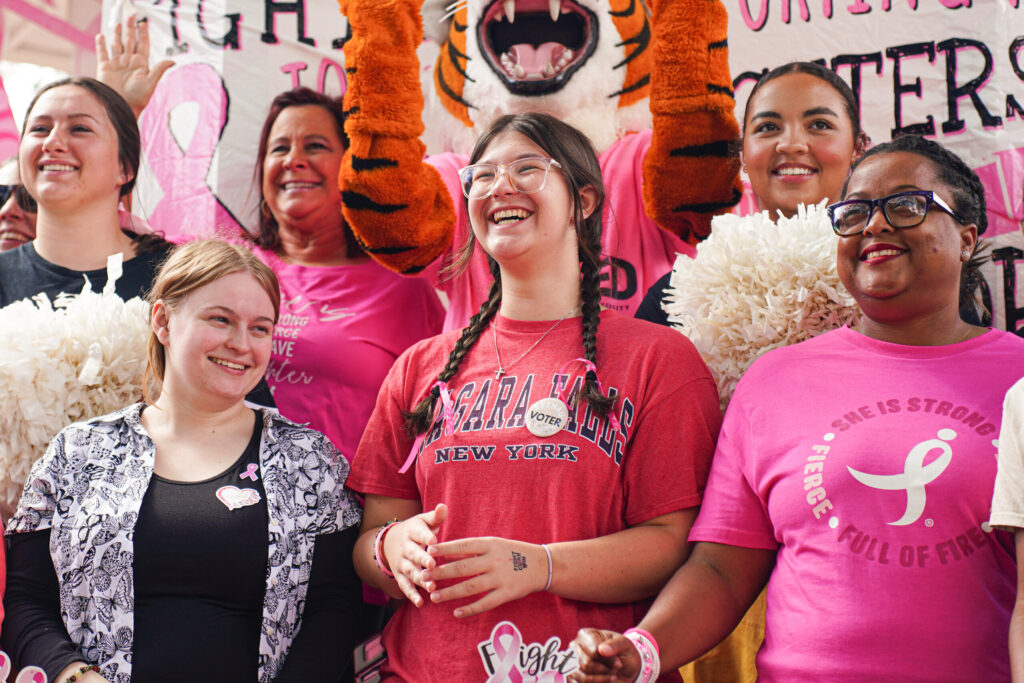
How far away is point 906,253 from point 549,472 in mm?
716

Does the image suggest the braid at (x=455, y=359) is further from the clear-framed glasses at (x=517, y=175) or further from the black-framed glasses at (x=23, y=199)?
the black-framed glasses at (x=23, y=199)

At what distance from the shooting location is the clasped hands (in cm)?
158

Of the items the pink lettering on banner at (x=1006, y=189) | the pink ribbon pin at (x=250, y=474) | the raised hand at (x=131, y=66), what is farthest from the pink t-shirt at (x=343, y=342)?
the pink lettering on banner at (x=1006, y=189)

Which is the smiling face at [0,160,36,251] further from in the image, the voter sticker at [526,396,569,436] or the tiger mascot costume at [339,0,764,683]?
the voter sticker at [526,396,569,436]

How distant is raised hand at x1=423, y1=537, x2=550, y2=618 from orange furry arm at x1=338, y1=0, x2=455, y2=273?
1.07 m

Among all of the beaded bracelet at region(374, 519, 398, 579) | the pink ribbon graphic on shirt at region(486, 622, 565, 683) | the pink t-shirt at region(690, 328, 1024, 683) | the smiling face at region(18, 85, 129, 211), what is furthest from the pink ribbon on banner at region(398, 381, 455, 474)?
the smiling face at region(18, 85, 129, 211)

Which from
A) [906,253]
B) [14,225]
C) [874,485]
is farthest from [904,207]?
[14,225]

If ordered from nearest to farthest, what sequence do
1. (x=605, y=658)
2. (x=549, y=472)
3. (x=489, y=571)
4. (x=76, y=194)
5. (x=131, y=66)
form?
(x=605, y=658) → (x=489, y=571) → (x=549, y=472) → (x=76, y=194) → (x=131, y=66)

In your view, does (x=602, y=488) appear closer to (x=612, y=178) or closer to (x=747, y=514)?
(x=747, y=514)

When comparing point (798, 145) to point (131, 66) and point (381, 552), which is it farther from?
point (131, 66)

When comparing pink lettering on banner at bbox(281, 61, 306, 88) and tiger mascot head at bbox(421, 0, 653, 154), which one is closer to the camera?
tiger mascot head at bbox(421, 0, 653, 154)

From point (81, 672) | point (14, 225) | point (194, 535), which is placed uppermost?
point (14, 225)

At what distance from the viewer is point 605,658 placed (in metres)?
1.48

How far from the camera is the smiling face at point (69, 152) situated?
106 inches
